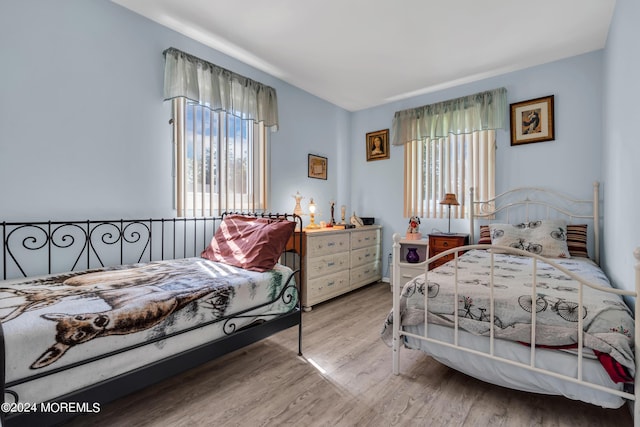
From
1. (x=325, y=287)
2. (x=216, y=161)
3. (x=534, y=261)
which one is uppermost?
(x=216, y=161)

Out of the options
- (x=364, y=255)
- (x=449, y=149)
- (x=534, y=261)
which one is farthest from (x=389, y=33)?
(x=364, y=255)

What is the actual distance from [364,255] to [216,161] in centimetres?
215

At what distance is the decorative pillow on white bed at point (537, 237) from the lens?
2.76m

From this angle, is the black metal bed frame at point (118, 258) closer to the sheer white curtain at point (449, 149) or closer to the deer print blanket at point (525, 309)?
the deer print blanket at point (525, 309)

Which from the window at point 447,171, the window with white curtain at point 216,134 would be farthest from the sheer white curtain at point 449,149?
the window with white curtain at point 216,134

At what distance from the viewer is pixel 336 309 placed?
327 centimetres

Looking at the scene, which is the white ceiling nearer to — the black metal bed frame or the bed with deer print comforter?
the black metal bed frame

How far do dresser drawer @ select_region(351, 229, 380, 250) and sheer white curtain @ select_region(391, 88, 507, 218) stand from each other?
0.50 meters

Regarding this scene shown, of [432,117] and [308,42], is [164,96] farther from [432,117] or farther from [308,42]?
[432,117]

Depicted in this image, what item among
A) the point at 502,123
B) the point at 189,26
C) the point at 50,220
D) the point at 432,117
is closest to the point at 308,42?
the point at 189,26

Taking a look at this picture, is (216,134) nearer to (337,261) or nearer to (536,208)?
(337,261)

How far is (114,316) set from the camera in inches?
53.6

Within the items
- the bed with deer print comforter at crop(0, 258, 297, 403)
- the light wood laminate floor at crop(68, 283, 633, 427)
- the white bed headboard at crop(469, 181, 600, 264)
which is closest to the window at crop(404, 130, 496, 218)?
the white bed headboard at crop(469, 181, 600, 264)

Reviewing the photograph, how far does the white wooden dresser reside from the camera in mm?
3252
